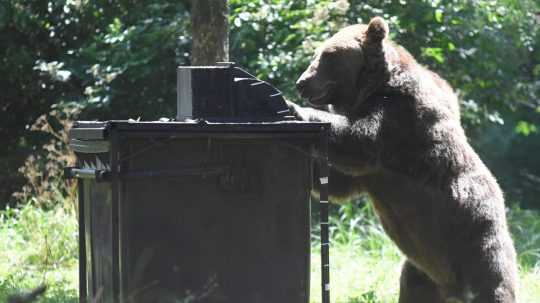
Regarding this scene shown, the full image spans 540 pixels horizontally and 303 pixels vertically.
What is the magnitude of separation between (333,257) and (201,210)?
4.67 m

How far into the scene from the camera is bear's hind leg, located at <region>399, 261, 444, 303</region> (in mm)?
6039

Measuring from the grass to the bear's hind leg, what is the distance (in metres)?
0.91

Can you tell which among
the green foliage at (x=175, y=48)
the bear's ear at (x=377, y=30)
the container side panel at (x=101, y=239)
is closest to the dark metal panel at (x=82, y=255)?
the container side panel at (x=101, y=239)

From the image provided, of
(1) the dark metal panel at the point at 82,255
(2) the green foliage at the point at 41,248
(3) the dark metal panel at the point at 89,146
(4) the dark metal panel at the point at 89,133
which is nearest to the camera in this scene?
(4) the dark metal panel at the point at 89,133

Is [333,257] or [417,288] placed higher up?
[417,288]

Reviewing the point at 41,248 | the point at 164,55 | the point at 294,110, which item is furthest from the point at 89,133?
the point at 164,55

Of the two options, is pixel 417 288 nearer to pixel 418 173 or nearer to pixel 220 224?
pixel 418 173

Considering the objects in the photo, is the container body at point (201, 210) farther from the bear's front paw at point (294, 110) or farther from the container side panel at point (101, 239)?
the bear's front paw at point (294, 110)

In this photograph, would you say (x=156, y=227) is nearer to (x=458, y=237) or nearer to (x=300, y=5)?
(x=458, y=237)

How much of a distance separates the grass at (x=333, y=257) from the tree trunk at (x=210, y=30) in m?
2.17

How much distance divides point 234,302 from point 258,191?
595 mm

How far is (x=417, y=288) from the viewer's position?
608 centimetres

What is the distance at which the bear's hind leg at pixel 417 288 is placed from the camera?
6039mm

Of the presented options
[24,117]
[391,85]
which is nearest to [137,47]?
[24,117]
